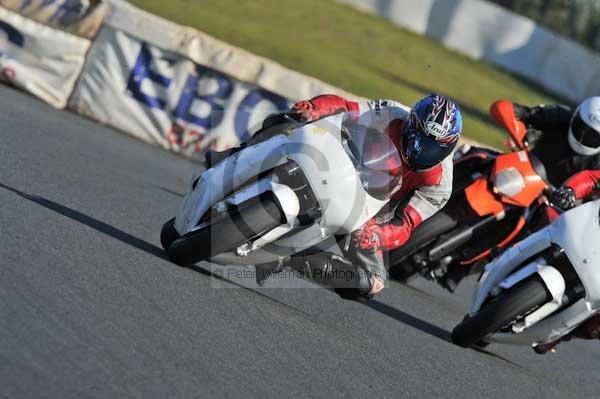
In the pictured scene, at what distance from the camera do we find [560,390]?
23.2ft

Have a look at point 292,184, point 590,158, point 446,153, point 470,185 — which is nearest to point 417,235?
point 470,185

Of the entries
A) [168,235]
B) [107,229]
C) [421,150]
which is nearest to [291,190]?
[421,150]

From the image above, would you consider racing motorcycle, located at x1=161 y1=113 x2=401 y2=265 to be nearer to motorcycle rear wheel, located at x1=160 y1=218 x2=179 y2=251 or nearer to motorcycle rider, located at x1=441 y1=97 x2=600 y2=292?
motorcycle rear wheel, located at x1=160 y1=218 x2=179 y2=251

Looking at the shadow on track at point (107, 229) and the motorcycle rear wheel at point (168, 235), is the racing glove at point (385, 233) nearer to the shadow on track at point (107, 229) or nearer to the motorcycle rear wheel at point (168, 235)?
the shadow on track at point (107, 229)

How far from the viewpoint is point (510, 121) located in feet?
29.9

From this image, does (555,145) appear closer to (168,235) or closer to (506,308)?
(506,308)

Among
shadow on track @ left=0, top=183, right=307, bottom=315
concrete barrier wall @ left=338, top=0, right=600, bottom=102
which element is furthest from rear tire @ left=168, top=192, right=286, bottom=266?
concrete barrier wall @ left=338, top=0, right=600, bottom=102

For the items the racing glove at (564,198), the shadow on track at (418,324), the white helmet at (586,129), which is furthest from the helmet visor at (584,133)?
the shadow on track at (418,324)

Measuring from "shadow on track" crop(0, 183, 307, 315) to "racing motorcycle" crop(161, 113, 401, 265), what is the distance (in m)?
0.43

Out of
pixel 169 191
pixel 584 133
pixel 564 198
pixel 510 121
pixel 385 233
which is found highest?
pixel 584 133

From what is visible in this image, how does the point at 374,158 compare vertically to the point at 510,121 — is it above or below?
above

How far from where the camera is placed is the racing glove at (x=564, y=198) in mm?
8016

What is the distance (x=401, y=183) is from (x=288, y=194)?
920 mm

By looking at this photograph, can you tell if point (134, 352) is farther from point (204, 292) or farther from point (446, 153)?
point (446, 153)
